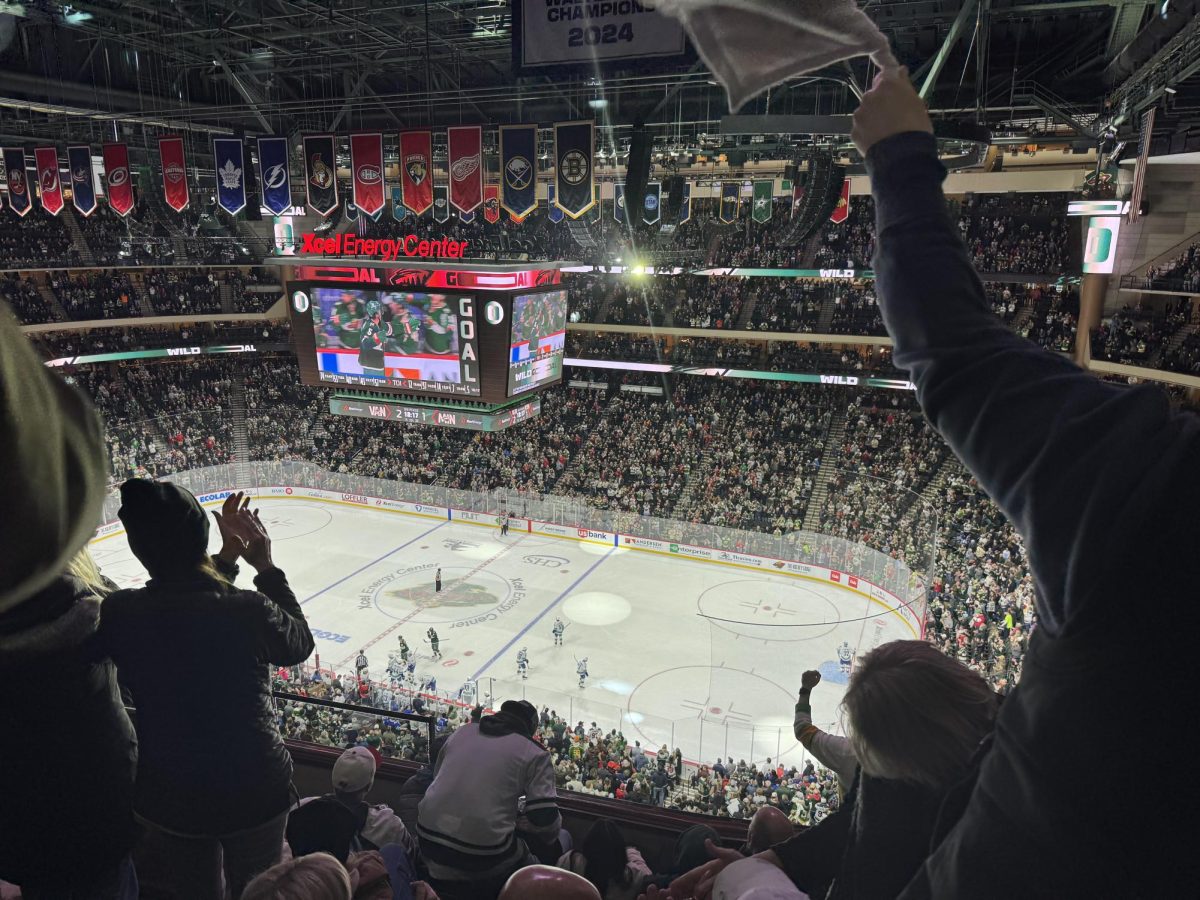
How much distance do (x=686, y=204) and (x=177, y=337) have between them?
71.4 feet

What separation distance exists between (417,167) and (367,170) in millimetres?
1130

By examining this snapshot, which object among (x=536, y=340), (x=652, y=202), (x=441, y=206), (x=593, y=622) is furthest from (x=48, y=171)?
(x=593, y=622)

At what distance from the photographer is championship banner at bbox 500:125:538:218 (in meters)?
13.8

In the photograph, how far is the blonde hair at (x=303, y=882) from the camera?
1.70 m

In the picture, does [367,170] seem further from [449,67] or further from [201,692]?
[201,692]

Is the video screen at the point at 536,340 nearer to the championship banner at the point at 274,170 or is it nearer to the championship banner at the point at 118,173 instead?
the championship banner at the point at 274,170

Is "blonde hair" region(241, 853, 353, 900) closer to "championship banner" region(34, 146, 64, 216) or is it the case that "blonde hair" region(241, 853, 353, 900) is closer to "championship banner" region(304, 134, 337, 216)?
"championship banner" region(304, 134, 337, 216)

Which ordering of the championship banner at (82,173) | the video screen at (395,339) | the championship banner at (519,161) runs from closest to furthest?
1. the championship banner at (519,161)
2. the video screen at (395,339)
3. the championship banner at (82,173)

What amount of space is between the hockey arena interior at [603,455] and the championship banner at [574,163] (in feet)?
0.34

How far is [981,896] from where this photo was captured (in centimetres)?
85

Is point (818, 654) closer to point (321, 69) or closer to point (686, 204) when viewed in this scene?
point (686, 204)

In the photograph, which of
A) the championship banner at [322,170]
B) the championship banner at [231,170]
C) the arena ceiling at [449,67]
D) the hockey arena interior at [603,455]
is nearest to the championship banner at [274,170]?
the hockey arena interior at [603,455]

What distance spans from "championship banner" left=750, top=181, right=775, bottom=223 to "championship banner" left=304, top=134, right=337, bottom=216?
12.2 metres

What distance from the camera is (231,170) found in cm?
1600
